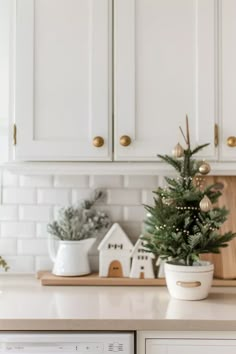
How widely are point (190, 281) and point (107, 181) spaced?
671 mm

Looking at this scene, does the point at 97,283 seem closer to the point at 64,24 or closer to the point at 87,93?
the point at 87,93

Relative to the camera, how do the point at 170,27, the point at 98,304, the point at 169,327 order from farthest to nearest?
the point at 170,27
the point at 98,304
the point at 169,327

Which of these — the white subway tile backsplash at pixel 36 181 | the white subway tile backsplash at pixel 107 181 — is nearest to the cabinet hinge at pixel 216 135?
the white subway tile backsplash at pixel 107 181

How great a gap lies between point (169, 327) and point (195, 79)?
95 cm

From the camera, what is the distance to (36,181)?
7.72 feet

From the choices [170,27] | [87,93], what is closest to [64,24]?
[87,93]

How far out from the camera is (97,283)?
2156 mm

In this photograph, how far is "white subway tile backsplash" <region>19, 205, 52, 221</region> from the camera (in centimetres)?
235

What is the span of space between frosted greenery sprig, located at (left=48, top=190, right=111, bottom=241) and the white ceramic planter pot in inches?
18.6

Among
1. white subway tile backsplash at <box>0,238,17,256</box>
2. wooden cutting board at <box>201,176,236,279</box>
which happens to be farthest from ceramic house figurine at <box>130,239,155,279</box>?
white subway tile backsplash at <box>0,238,17,256</box>

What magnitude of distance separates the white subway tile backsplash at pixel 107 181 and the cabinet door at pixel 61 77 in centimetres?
36

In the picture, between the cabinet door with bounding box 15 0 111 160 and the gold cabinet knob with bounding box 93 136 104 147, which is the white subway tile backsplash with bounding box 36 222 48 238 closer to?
the cabinet door with bounding box 15 0 111 160

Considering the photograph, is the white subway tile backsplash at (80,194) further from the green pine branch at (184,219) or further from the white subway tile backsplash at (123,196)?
the green pine branch at (184,219)

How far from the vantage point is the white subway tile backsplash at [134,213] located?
233cm
